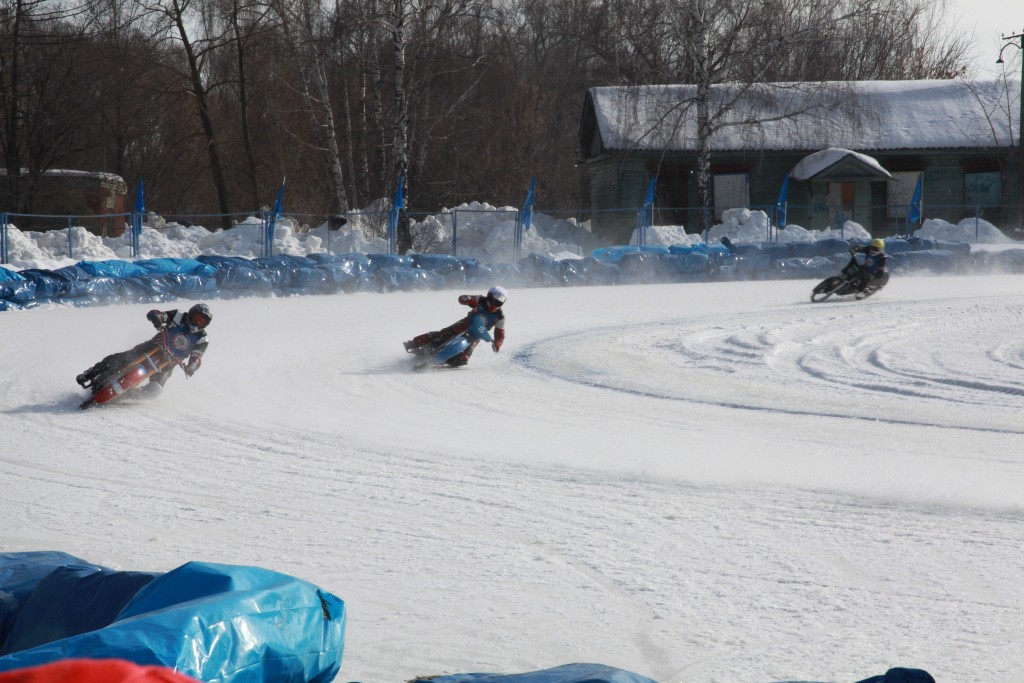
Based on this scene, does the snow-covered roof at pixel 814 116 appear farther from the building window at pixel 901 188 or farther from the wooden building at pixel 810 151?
the building window at pixel 901 188

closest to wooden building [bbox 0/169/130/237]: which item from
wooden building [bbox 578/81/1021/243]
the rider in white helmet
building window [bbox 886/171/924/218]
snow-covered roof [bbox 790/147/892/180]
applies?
wooden building [bbox 578/81/1021/243]

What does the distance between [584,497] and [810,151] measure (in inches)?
1409

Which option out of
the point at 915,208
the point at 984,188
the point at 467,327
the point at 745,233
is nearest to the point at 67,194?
the point at 745,233

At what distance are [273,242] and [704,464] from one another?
2379 cm

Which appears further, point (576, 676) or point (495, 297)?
point (495, 297)

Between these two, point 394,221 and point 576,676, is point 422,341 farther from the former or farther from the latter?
point 394,221

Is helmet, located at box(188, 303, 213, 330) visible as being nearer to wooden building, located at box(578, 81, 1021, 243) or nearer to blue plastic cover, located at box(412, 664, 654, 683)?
blue plastic cover, located at box(412, 664, 654, 683)

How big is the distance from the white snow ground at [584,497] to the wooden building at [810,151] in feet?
84.7

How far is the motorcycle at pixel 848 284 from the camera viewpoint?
65.2ft

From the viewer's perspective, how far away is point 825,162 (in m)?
38.3

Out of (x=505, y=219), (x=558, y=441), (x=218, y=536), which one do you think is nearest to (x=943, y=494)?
(x=558, y=441)

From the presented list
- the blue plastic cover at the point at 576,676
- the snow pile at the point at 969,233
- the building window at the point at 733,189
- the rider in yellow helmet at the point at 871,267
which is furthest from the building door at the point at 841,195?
the blue plastic cover at the point at 576,676

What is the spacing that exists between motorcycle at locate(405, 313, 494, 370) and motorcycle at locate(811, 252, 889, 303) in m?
9.91

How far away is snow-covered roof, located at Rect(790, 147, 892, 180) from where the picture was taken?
38.1m
